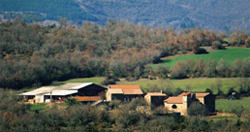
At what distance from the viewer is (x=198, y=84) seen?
82375 millimetres

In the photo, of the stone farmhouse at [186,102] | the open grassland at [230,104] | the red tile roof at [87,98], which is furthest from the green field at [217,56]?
the stone farmhouse at [186,102]

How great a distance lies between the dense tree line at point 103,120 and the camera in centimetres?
5701

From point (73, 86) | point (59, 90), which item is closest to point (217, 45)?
point (73, 86)

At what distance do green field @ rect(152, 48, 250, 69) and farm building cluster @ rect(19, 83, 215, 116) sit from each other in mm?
22998

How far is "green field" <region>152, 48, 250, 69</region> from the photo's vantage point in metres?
101

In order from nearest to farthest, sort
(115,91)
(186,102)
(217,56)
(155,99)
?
(186,102), (155,99), (115,91), (217,56)

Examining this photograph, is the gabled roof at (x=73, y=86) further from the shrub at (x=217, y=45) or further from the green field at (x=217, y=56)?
the shrub at (x=217, y=45)

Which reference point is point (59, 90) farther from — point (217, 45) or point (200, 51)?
point (217, 45)

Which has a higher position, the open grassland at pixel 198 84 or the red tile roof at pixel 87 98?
the open grassland at pixel 198 84

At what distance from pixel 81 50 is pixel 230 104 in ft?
148

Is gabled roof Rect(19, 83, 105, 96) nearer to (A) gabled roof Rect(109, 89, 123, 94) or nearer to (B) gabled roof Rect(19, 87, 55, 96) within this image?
(B) gabled roof Rect(19, 87, 55, 96)

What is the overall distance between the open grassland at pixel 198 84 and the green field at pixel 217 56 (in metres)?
12.8

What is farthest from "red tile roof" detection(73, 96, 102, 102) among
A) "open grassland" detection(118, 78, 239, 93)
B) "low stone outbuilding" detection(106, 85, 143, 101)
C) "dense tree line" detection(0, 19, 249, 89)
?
"dense tree line" detection(0, 19, 249, 89)

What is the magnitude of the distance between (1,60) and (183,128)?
37.7m
